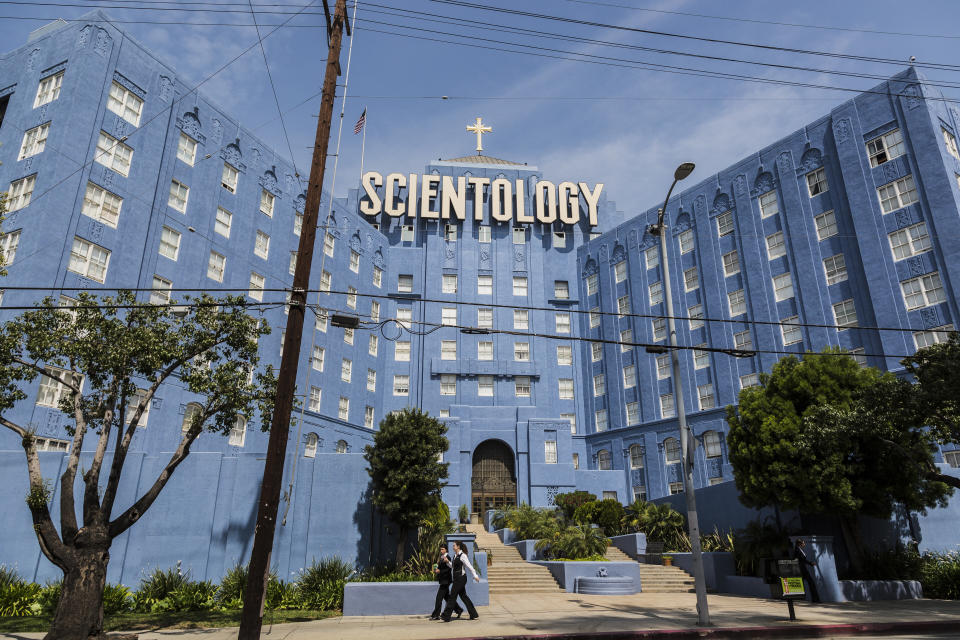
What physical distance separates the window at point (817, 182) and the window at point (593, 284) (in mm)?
16606

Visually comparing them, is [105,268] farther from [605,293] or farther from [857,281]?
[857,281]

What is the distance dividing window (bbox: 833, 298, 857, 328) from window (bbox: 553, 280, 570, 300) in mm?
20400

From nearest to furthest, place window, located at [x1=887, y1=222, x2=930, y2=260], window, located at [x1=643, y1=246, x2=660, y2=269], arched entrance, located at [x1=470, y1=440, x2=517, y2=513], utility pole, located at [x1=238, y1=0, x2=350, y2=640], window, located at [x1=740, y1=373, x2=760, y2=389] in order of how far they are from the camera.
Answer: utility pole, located at [x1=238, y1=0, x2=350, y2=640]
window, located at [x1=887, y1=222, x2=930, y2=260]
window, located at [x1=740, y1=373, x2=760, y2=389]
arched entrance, located at [x1=470, y1=440, x2=517, y2=513]
window, located at [x1=643, y1=246, x2=660, y2=269]

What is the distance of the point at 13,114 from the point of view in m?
28.0

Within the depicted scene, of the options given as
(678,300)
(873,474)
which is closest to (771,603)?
→ (873,474)

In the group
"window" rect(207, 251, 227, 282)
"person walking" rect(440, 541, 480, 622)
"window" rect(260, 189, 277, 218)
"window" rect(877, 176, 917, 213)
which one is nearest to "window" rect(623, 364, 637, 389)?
"window" rect(877, 176, 917, 213)

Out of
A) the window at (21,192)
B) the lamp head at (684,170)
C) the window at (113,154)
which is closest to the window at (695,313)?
the lamp head at (684,170)

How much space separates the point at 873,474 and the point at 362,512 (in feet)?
62.2

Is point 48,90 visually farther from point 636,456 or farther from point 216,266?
point 636,456

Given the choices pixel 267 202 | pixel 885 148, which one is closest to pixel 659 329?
pixel 885 148

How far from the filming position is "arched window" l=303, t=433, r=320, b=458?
35656 millimetres

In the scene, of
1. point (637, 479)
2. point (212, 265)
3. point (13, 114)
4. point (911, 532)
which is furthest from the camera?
point (637, 479)

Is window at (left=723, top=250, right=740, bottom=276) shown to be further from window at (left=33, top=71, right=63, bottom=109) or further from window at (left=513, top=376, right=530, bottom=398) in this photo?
window at (left=33, top=71, right=63, bottom=109)

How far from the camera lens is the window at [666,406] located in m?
41.6
